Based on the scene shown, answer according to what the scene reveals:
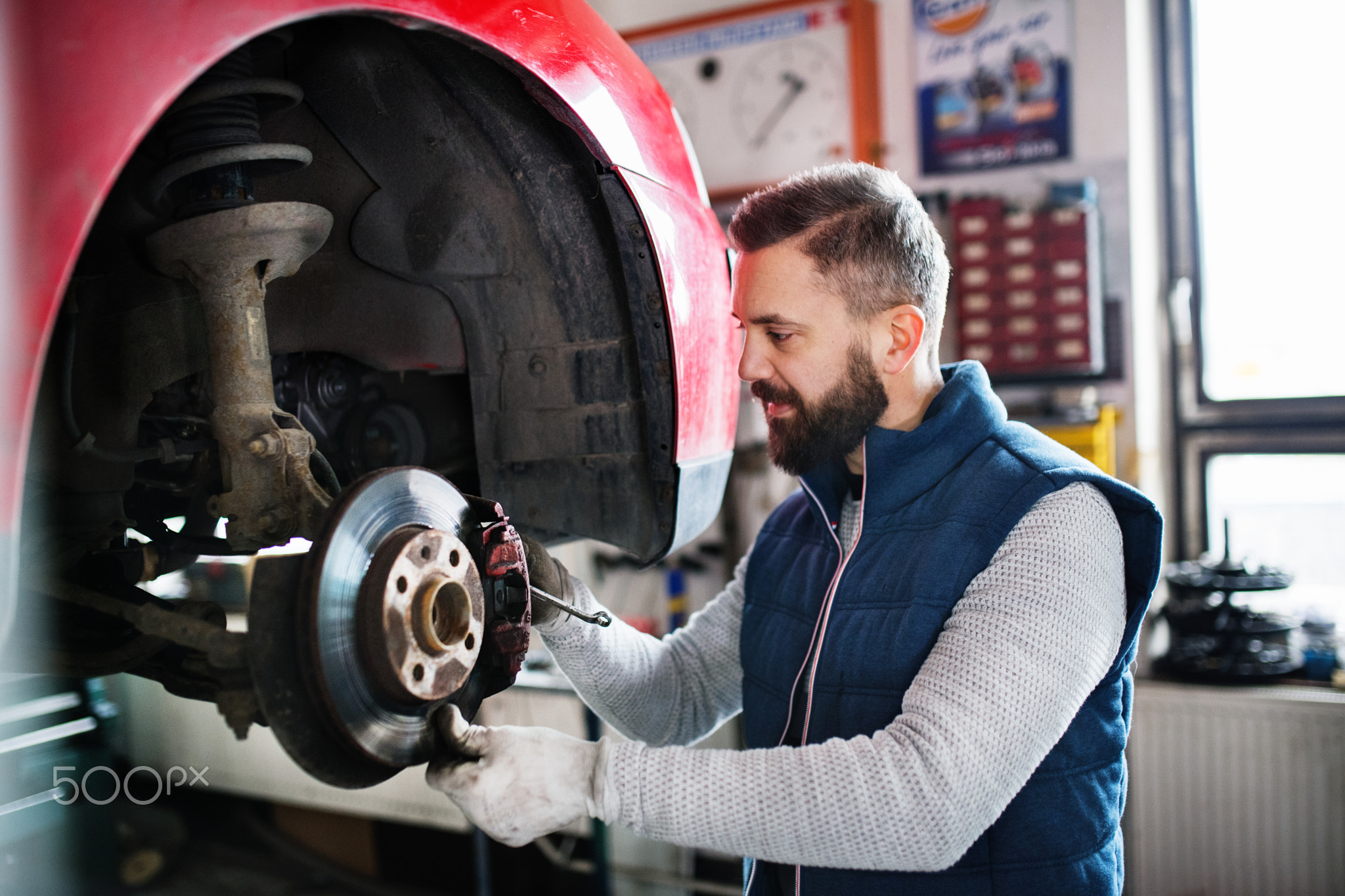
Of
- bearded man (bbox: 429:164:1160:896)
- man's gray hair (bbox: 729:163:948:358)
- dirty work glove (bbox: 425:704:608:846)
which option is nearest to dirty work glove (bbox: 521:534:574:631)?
bearded man (bbox: 429:164:1160:896)

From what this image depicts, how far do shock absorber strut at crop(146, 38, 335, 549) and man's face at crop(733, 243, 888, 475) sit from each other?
0.48 meters

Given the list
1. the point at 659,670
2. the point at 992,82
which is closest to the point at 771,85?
the point at 992,82

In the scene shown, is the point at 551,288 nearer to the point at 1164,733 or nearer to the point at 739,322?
the point at 739,322

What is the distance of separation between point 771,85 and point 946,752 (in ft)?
8.05

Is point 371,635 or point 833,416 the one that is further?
point 833,416

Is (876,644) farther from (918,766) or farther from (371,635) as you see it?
(371,635)

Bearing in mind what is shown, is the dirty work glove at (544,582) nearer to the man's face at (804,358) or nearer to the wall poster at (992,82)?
the man's face at (804,358)

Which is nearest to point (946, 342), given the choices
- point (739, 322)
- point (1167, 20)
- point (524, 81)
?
point (1167, 20)

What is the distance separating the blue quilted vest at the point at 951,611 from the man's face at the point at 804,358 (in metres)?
0.04

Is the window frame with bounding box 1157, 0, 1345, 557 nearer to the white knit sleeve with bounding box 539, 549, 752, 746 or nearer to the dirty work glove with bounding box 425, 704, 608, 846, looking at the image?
the white knit sleeve with bounding box 539, 549, 752, 746

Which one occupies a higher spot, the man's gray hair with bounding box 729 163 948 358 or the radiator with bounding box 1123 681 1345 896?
the man's gray hair with bounding box 729 163 948 358

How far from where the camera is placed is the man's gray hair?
99 centimetres

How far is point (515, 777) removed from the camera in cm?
73

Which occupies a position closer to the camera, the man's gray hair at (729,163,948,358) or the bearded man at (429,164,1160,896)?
the bearded man at (429,164,1160,896)
